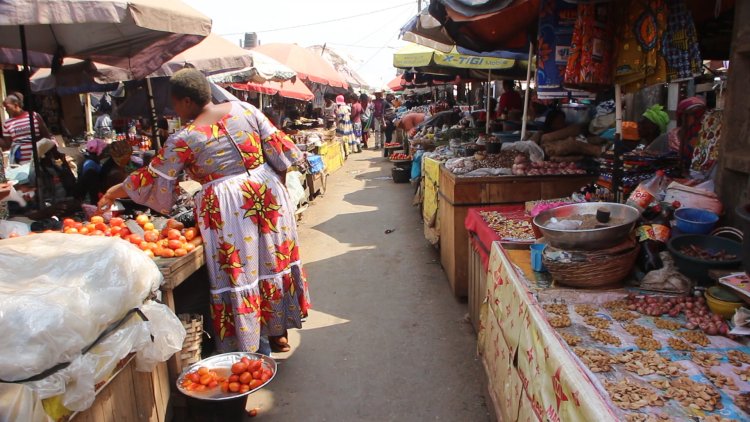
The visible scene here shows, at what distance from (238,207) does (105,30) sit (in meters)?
2.64

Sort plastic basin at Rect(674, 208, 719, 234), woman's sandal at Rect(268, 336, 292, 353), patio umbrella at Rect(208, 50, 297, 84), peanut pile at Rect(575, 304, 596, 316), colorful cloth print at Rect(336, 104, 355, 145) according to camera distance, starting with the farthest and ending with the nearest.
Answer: colorful cloth print at Rect(336, 104, 355, 145), patio umbrella at Rect(208, 50, 297, 84), woman's sandal at Rect(268, 336, 292, 353), plastic basin at Rect(674, 208, 719, 234), peanut pile at Rect(575, 304, 596, 316)

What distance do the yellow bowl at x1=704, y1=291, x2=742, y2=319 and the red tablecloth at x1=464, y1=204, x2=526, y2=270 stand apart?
4.63ft

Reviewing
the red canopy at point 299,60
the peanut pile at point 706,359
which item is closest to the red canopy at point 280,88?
the red canopy at point 299,60

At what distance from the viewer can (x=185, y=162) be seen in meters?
3.24

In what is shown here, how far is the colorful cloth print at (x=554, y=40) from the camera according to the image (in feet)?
13.7

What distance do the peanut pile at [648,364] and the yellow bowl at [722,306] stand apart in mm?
421

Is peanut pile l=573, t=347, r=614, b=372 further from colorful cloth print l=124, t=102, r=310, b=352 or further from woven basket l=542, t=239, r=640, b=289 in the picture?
colorful cloth print l=124, t=102, r=310, b=352

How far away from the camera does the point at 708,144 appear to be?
3463mm

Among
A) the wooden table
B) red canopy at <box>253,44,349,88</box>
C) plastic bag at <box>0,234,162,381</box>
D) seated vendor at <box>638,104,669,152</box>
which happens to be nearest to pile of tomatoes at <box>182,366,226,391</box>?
the wooden table

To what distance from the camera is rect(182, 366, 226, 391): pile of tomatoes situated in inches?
118

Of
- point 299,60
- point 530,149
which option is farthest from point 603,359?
A: point 299,60

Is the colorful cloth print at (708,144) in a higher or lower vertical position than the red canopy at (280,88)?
lower

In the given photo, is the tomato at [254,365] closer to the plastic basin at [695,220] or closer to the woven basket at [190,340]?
the woven basket at [190,340]

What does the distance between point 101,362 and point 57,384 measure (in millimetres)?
307
